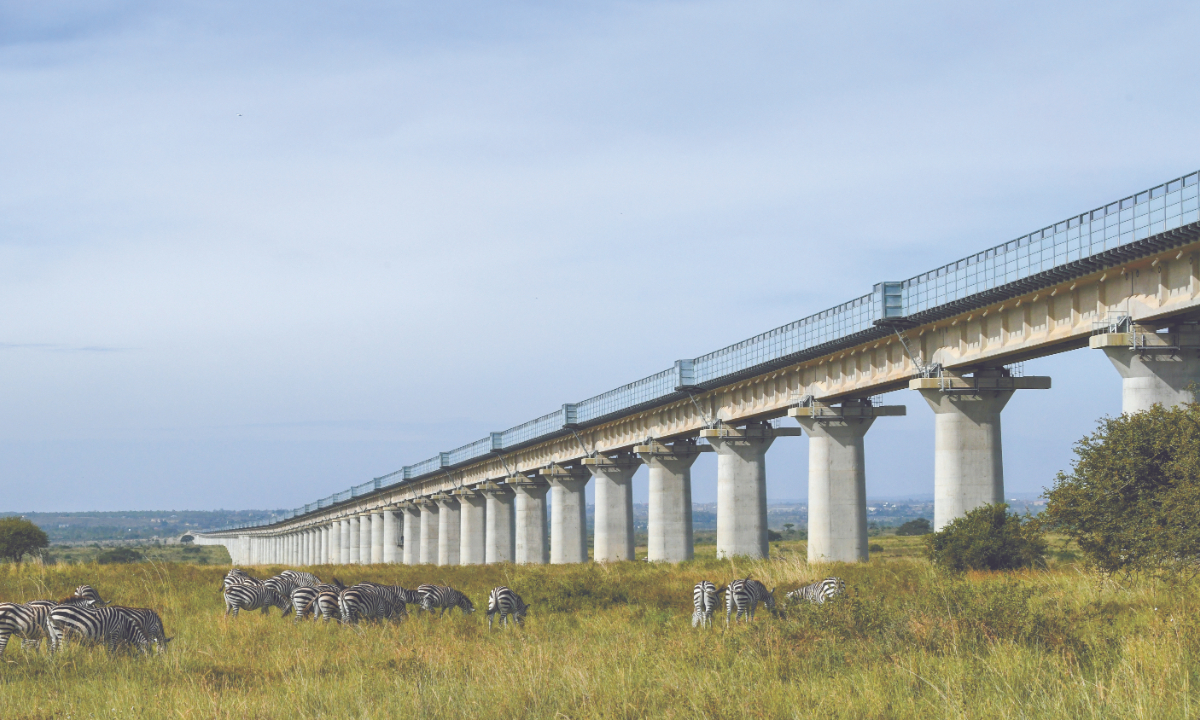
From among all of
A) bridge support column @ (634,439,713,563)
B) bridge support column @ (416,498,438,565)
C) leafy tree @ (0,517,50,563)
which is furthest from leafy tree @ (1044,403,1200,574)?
bridge support column @ (416,498,438,565)

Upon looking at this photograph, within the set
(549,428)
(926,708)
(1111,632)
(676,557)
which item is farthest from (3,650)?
(549,428)

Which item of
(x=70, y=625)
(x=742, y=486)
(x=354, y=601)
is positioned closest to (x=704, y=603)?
(x=354, y=601)

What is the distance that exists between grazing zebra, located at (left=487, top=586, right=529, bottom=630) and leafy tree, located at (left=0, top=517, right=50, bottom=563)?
88.6 metres

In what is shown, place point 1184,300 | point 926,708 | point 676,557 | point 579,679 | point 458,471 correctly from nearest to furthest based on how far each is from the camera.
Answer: point 926,708, point 579,679, point 1184,300, point 676,557, point 458,471

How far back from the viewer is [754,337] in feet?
171

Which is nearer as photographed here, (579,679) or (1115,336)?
(579,679)

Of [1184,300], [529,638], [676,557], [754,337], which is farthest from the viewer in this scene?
[676,557]

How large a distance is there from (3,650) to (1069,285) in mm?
28558

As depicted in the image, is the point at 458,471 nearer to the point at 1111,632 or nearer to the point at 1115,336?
the point at 1115,336

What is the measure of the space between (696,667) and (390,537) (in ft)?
395

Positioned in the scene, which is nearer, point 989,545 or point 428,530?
point 989,545

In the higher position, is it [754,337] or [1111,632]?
[754,337]

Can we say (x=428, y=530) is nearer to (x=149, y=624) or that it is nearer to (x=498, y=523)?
(x=498, y=523)

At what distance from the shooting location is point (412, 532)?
124m
